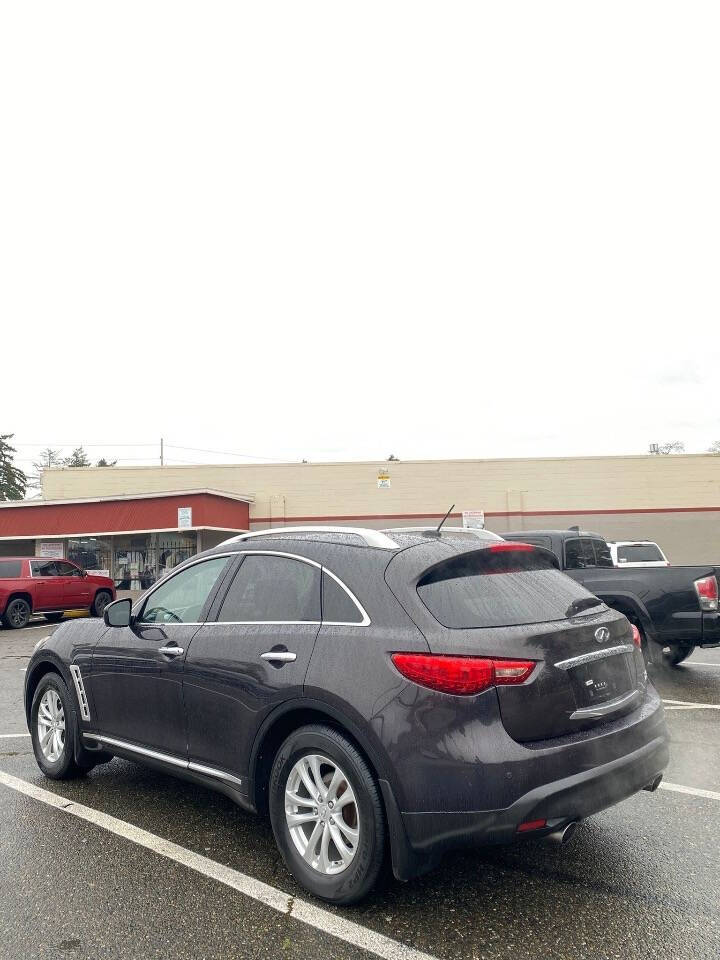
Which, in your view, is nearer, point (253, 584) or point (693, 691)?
point (253, 584)

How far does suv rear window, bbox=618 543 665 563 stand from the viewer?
18328mm

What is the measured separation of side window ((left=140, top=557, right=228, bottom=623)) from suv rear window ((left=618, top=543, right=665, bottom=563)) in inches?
604

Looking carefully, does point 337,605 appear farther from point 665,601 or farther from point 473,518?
point 473,518

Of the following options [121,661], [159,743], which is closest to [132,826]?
[159,743]

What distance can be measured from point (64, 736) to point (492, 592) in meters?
3.38

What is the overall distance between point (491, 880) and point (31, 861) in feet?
7.54

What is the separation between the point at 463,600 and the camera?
3467mm

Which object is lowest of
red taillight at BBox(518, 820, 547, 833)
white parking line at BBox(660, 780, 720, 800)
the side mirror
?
white parking line at BBox(660, 780, 720, 800)

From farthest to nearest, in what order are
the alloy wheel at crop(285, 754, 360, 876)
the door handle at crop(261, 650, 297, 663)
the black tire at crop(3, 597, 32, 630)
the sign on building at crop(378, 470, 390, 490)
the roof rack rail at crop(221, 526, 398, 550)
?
1. the sign on building at crop(378, 470, 390, 490)
2. the black tire at crop(3, 597, 32, 630)
3. the roof rack rail at crop(221, 526, 398, 550)
4. the door handle at crop(261, 650, 297, 663)
5. the alloy wheel at crop(285, 754, 360, 876)

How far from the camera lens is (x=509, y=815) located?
3.03 meters

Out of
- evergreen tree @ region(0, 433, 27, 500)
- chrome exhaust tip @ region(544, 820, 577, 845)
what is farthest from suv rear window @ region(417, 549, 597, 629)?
evergreen tree @ region(0, 433, 27, 500)

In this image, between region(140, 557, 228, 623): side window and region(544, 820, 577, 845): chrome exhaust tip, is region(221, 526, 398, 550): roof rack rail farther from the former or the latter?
region(544, 820, 577, 845): chrome exhaust tip

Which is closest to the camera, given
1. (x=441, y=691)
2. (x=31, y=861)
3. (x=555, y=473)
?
(x=441, y=691)

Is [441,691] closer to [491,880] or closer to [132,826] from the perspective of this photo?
[491,880]
